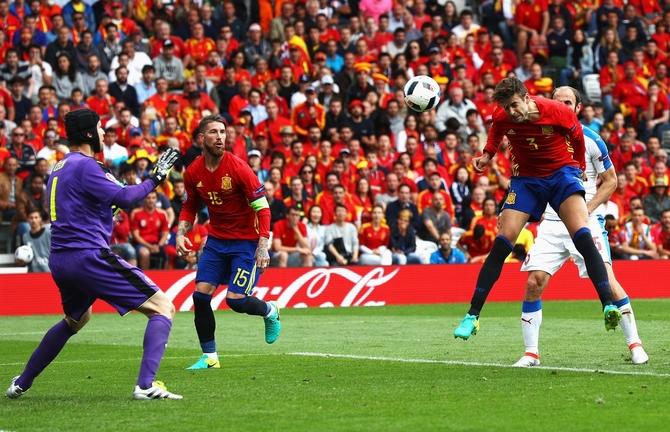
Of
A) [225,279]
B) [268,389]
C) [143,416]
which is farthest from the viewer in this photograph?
[225,279]

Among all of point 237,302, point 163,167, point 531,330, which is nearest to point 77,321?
Answer: point 163,167

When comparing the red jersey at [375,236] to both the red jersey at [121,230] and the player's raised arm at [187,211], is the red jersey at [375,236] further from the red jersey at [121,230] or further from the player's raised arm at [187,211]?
the player's raised arm at [187,211]

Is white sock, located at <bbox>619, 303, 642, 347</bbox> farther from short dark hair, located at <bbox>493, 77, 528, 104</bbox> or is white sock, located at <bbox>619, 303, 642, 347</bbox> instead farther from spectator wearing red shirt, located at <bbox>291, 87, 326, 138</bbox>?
spectator wearing red shirt, located at <bbox>291, 87, 326, 138</bbox>

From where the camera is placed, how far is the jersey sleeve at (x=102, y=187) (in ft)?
30.6

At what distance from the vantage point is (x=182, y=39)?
91.5ft

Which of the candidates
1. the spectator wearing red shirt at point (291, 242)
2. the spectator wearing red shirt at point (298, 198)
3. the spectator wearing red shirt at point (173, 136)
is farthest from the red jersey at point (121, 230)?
the spectator wearing red shirt at point (298, 198)

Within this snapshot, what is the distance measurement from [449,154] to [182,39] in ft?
21.1

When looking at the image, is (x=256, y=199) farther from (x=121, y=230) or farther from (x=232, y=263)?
(x=121, y=230)

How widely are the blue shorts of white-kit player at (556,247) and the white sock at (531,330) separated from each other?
0.45 meters

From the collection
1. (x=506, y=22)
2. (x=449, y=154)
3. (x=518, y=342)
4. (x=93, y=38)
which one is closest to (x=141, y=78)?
(x=93, y=38)

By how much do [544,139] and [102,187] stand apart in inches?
155

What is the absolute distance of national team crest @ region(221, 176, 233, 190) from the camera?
12094 mm

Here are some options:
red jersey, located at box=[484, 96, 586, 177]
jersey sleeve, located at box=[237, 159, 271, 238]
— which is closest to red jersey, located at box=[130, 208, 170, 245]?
jersey sleeve, located at box=[237, 159, 271, 238]

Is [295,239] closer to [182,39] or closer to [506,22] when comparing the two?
[182,39]
